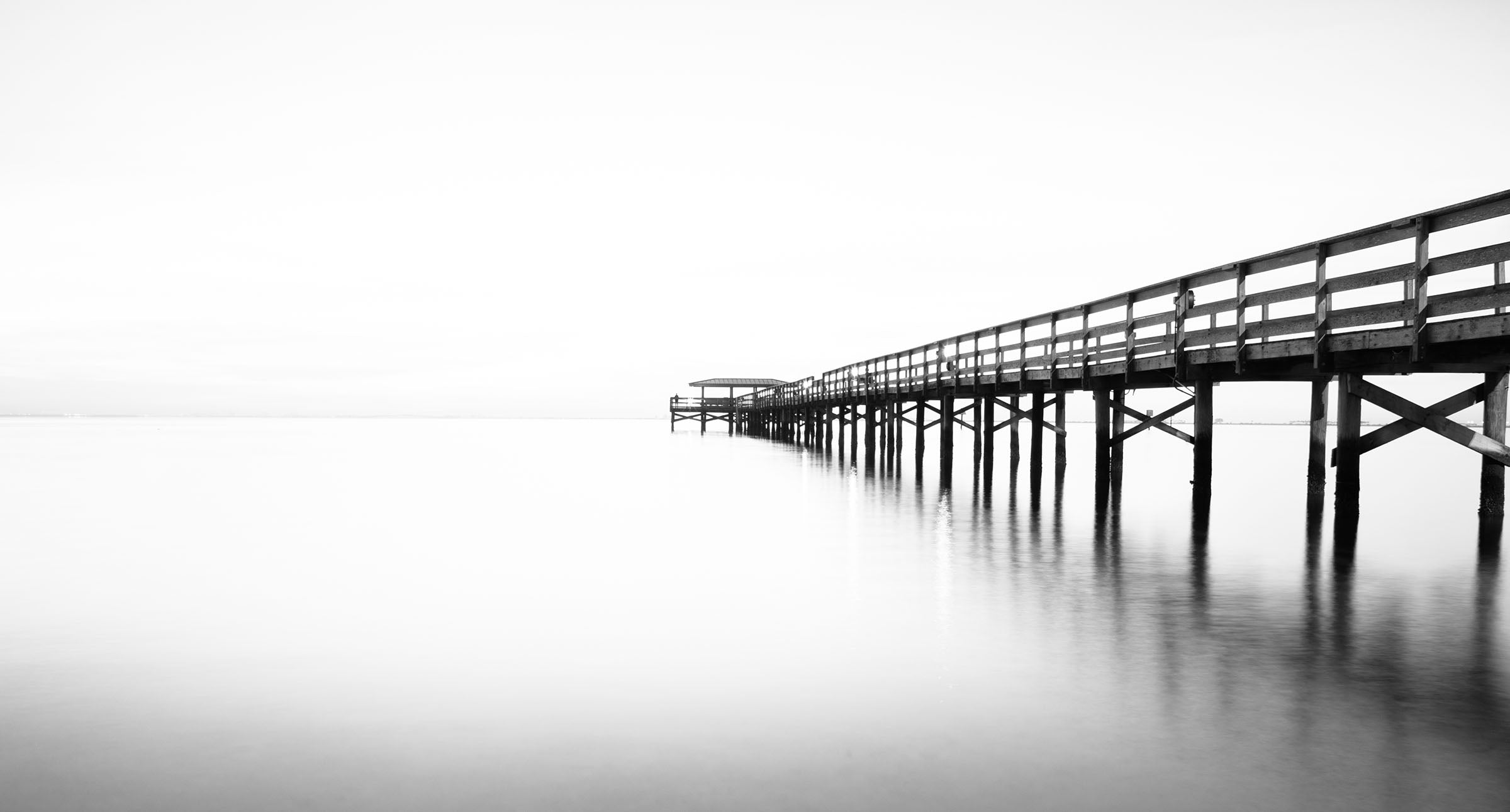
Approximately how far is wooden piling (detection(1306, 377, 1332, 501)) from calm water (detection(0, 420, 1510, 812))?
851 mm

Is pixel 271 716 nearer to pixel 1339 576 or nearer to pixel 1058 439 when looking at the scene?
pixel 1339 576

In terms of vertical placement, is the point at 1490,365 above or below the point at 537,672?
above

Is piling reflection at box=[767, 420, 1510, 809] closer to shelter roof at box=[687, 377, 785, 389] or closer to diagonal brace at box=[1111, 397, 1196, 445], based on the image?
diagonal brace at box=[1111, 397, 1196, 445]

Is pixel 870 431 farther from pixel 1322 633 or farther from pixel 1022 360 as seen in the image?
pixel 1322 633

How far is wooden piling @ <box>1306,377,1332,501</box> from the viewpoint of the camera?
46.0 feet

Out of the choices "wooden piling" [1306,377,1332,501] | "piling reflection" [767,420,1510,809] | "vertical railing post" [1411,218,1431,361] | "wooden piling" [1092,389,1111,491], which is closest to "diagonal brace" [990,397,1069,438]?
"wooden piling" [1092,389,1111,491]

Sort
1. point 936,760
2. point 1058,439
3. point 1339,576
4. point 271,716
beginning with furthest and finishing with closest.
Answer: point 1058,439 < point 1339,576 < point 271,716 < point 936,760

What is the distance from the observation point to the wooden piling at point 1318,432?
14031 mm

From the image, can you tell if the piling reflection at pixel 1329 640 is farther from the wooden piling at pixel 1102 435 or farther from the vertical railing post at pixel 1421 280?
the wooden piling at pixel 1102 435

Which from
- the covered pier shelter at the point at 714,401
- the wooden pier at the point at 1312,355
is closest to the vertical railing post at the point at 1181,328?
the wooden pier at the point at 1312,355

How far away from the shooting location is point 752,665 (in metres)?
7.11

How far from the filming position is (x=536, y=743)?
5234 millimetres

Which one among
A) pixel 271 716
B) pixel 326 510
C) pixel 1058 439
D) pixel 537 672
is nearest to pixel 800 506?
pixel 1058 439

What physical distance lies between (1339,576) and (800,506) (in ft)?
32.8
